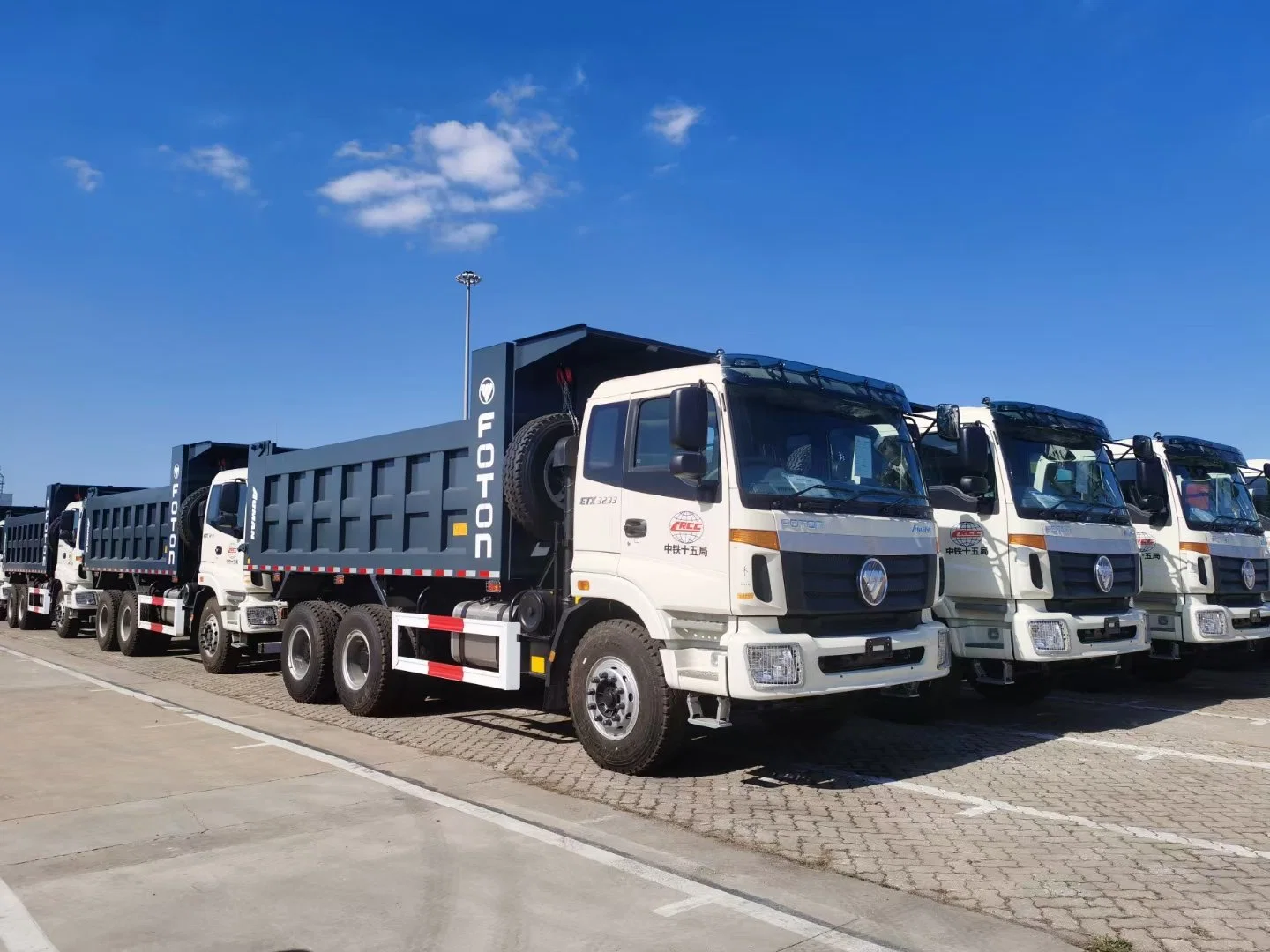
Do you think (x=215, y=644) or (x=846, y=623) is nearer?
(x=846, y=623)

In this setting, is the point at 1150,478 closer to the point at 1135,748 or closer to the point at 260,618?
the point at 1135,748

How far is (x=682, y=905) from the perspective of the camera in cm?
437

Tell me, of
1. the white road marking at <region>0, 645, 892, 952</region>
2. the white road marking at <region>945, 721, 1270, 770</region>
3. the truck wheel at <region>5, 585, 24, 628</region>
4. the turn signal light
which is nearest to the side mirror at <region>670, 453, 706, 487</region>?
the turn signal light

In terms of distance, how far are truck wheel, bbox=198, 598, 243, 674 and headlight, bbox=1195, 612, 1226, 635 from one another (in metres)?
11.5

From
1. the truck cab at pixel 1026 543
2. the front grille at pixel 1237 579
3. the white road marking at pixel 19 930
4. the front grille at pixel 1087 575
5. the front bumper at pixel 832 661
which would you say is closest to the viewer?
the white road marking at pixel 19 930

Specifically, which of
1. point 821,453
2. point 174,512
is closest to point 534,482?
point 821,453

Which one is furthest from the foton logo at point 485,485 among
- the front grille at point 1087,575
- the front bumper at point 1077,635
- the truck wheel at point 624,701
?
the front grille at point 1087,575

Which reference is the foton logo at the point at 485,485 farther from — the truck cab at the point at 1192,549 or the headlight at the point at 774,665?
the truck cab at the point at 1192,549

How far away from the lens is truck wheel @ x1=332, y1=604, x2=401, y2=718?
9.38m

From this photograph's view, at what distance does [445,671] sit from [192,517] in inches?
324

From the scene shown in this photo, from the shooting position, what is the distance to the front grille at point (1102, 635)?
8492 mm

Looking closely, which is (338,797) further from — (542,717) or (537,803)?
(542,717)

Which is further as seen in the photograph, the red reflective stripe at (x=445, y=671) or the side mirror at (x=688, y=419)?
the red reflective stripe at (x=445, y=671)

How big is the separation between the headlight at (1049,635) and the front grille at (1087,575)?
267 millimetres
